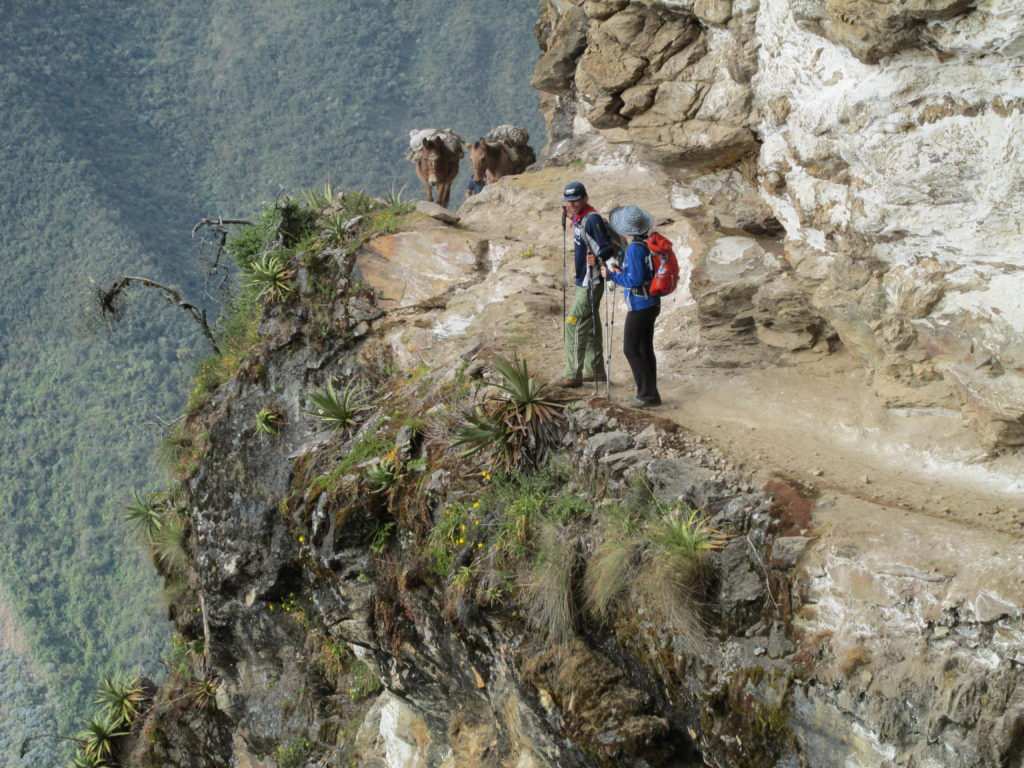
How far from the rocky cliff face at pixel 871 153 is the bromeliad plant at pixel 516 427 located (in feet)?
7.05

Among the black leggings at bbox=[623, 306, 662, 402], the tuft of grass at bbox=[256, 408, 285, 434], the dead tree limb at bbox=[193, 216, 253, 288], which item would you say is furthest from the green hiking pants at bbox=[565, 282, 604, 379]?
the dead tree limb at bbox=[193, 216, 253, 288]

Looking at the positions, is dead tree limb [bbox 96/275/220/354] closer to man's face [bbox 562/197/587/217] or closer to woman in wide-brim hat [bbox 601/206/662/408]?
man's face [bbox 562/197/587/217]

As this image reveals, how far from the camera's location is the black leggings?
7.15m

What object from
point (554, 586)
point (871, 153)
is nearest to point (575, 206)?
point (871, 153)

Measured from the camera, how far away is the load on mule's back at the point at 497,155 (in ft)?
51.7

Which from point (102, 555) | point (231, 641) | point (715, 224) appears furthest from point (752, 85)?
point (102, 555)

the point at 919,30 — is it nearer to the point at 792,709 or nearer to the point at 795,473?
the point at 795,473

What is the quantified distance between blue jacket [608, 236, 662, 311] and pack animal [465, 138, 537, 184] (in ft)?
29.4

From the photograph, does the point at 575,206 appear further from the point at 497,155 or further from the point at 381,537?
the point at 497,155

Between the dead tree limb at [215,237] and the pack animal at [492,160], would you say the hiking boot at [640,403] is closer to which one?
the dead tree limb at [215,237]

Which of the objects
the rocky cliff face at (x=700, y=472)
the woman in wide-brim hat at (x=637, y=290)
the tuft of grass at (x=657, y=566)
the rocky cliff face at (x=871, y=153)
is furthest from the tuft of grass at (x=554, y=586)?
the rocky cliff face at (x=871, y=153)

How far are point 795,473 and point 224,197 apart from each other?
39.6 metres

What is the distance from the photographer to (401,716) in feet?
31.2

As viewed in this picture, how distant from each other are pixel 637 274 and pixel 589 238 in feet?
1.78
